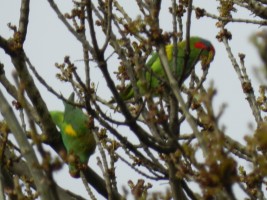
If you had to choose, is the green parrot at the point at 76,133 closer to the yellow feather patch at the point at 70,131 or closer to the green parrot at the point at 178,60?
the yellow feather patch at the point at 70,131

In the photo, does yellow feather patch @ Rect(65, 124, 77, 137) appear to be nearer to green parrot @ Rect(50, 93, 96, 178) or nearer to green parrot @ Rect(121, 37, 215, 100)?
green parrot @ Rect(50, 93, 96, 178)

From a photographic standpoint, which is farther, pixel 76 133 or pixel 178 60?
pixel 178 60

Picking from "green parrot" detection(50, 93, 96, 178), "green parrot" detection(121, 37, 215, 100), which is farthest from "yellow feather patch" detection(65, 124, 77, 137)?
"green parrot" detection(121, 37, 215, 100)

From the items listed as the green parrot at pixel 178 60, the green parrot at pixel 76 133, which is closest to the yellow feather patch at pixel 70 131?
the green parrot at pixel 76 133

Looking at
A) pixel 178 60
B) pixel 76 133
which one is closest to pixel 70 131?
pixel 76 133

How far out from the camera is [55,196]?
1744 millimetres

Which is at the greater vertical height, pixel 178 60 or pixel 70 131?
pixel 178 60

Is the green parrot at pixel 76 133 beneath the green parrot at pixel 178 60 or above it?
beneath

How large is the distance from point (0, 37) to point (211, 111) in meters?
1.78

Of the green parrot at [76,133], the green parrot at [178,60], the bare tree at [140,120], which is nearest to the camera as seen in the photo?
the bare tree at [140,120]

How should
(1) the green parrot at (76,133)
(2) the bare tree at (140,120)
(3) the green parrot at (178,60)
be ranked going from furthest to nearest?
(3) the green parrot at (178,60) → (1) the green parrot at (76,133) → (2) the bare tree at (140,120)

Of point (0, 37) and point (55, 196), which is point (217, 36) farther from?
point (55, 196)

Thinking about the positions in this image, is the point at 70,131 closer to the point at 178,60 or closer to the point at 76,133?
the point at 76,133

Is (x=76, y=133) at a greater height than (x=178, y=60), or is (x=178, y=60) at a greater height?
(x=178, y=60)
